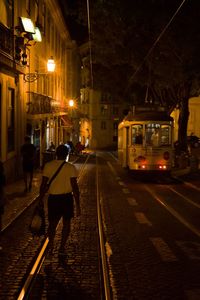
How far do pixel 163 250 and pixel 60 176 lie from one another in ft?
7.16

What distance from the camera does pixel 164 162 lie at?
21.0 meters

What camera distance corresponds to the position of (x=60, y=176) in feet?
24.5

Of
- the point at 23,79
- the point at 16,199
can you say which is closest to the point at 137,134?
the point at 23,79

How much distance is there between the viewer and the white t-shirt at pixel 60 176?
7426 mm

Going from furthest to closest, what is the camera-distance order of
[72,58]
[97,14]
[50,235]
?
[72,58] < [97,14] < [50,235]

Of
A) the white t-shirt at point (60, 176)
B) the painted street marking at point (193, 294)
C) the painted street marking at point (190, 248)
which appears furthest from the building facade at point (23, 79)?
the painted street marking at point (193, 294)

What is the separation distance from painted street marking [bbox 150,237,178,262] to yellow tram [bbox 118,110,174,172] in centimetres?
1190

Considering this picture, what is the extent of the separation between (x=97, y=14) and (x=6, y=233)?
21501 millimetres

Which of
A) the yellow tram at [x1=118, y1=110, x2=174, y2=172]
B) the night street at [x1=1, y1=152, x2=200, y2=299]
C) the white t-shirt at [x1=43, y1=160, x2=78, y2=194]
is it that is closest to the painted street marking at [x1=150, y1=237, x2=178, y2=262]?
the night street at [x1=1, y1=152, x2=200, y2=299]

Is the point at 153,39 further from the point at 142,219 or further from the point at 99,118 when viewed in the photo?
the point at 99,118

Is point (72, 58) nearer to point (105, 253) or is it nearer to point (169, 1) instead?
point (169, 1)

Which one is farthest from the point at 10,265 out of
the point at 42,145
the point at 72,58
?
the point at 72,58

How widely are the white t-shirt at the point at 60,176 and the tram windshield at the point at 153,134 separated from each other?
13773mm

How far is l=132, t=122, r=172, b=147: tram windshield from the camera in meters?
21.1
